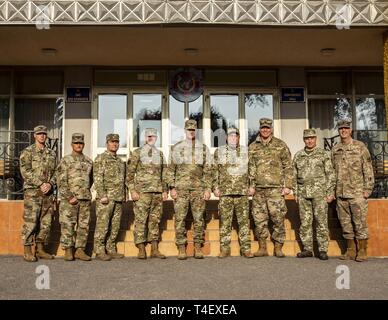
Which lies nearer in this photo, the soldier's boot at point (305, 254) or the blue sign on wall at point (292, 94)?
the soldier's boot at point (305, 254)

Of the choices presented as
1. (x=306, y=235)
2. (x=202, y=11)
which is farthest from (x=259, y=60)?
(x=306, y=235)

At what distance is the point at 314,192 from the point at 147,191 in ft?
7.68

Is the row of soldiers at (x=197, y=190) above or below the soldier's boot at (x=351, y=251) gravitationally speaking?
above

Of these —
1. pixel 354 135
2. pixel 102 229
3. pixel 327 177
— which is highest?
pixel 354 135

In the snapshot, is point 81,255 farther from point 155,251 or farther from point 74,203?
point 155,251

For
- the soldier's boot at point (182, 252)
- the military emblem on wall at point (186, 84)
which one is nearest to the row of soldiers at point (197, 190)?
the soldier's boot at point (182, 252)

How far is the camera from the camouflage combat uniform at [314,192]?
21.1 ft

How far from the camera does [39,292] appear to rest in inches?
177

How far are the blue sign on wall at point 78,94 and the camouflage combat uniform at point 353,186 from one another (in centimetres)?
567

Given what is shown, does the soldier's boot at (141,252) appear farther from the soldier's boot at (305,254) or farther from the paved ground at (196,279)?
the soldier's boot at (305,254)

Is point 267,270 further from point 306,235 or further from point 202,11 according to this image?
point 202,11

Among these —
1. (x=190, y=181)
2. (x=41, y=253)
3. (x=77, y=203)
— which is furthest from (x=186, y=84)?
(x=41, y=253)

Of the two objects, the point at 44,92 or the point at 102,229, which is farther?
the point at 44,92

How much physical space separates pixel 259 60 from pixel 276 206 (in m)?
4.09
